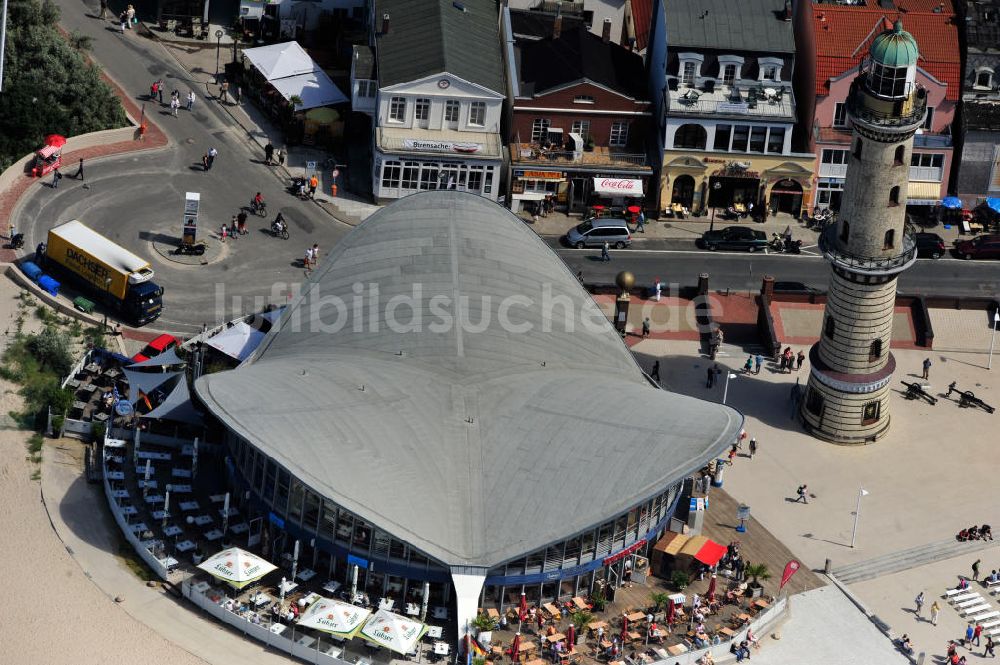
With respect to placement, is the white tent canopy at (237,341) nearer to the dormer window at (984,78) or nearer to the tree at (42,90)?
the tree at (42,90)

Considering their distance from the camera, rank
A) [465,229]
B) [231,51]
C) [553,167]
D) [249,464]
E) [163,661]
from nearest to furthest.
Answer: [163,661] → [249,464] → [465,229] → [553,167] → [231,51]

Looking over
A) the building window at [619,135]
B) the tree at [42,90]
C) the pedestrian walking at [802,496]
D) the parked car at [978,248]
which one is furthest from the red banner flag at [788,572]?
the tree at [42,90]

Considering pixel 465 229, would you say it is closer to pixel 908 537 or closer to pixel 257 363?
pixel 257 363

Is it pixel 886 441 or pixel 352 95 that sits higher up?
pixel 352 95

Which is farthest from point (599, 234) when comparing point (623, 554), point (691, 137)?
point (623, 554)

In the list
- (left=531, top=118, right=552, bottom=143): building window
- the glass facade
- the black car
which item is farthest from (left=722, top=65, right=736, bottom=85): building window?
the glass facade

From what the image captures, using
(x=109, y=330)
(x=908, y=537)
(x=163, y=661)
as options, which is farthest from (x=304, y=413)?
(x=908, y=537)
